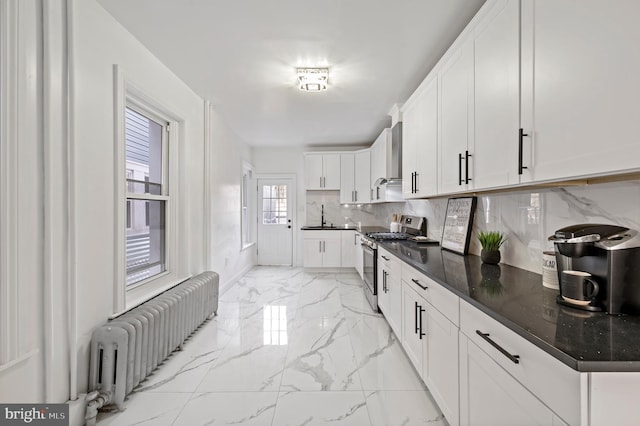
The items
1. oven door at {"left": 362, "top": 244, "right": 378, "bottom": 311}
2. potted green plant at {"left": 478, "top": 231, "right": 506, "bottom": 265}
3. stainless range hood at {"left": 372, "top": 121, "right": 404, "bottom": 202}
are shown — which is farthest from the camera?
stainless range hood at {"left": 372, "top": 121, "right": 404, "bottom": 202}

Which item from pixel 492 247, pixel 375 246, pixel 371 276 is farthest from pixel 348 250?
pixel 492 247

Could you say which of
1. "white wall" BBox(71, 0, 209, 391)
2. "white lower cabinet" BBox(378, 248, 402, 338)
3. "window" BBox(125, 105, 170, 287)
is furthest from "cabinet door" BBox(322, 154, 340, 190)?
"white wall" BBox(71, 0, 209, 391)

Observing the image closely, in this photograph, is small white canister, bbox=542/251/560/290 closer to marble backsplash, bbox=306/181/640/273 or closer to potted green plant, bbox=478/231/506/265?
marble backsplash, bbox=306/181/640/273

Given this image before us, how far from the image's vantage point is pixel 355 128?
15.7 ft

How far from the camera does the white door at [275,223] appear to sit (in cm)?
631

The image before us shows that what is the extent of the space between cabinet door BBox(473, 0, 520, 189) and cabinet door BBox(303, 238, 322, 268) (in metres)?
3.98

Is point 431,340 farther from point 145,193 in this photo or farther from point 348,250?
point 348,250

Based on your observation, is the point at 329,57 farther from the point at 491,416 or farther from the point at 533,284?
the point at 491,416

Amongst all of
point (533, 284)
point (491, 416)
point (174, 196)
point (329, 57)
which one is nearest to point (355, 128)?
point (329, 57)

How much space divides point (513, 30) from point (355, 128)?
347 centimetres

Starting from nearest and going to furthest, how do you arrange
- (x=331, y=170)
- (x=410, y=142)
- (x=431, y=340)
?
(x=431, y=340)
(x=410, y=142)
(x=331, y=170)

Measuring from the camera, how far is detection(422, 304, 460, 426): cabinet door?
1.44m

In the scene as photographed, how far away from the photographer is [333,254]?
554cm

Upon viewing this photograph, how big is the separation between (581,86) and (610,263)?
2.08 ft
